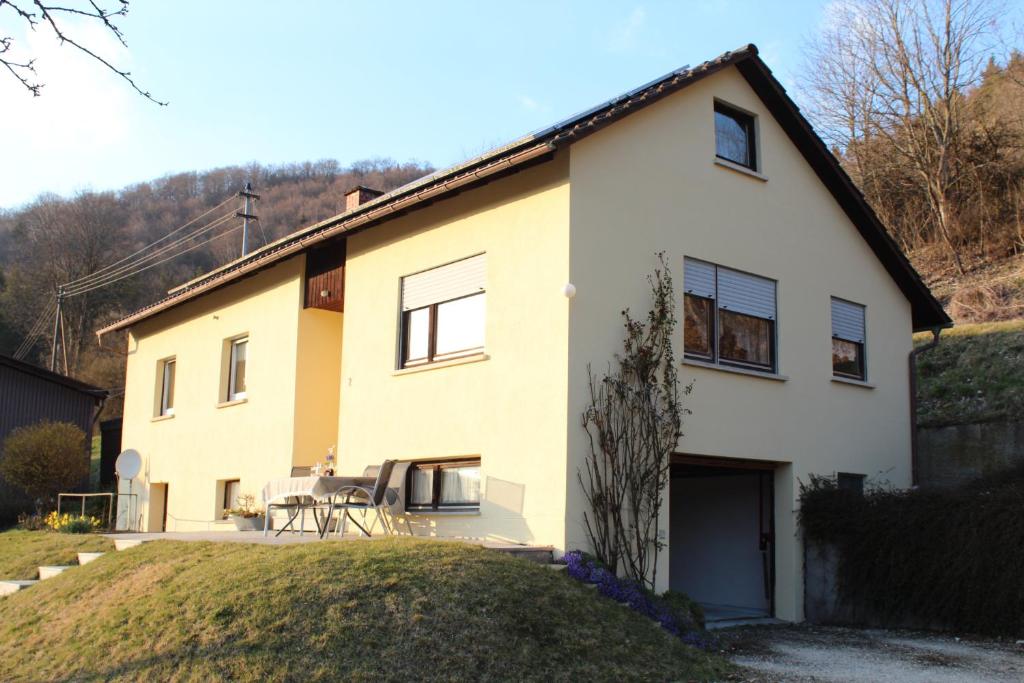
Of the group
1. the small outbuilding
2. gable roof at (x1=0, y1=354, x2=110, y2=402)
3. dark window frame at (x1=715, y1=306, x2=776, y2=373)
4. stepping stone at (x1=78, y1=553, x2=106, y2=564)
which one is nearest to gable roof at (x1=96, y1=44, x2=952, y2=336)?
dark window frame at (x1=715, y1=306, x2=776, y2=373)

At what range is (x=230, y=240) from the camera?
4550 cm

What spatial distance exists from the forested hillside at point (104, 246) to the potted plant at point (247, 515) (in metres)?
27.0

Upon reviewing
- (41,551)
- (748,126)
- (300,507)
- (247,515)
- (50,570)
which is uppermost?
(748,126)

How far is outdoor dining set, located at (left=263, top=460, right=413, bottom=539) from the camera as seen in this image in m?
11.5

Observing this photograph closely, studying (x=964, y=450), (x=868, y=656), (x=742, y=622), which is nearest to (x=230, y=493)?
(x=742, y=622)

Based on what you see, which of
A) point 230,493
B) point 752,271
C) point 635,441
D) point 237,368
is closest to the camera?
point 635,441

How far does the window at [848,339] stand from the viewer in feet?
46.6

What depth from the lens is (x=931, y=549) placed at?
11.4m

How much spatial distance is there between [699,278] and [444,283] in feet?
10.6

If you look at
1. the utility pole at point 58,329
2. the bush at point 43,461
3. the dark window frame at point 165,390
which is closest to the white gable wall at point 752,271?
the dark window frame at point 165,390

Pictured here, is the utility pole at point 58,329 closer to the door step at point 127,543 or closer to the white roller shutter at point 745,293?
the door step at point 127,543

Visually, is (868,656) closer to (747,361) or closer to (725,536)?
(747,361)

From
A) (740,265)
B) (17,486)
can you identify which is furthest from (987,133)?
(17,486)

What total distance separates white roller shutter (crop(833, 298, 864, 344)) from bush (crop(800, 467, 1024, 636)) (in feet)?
8.05
